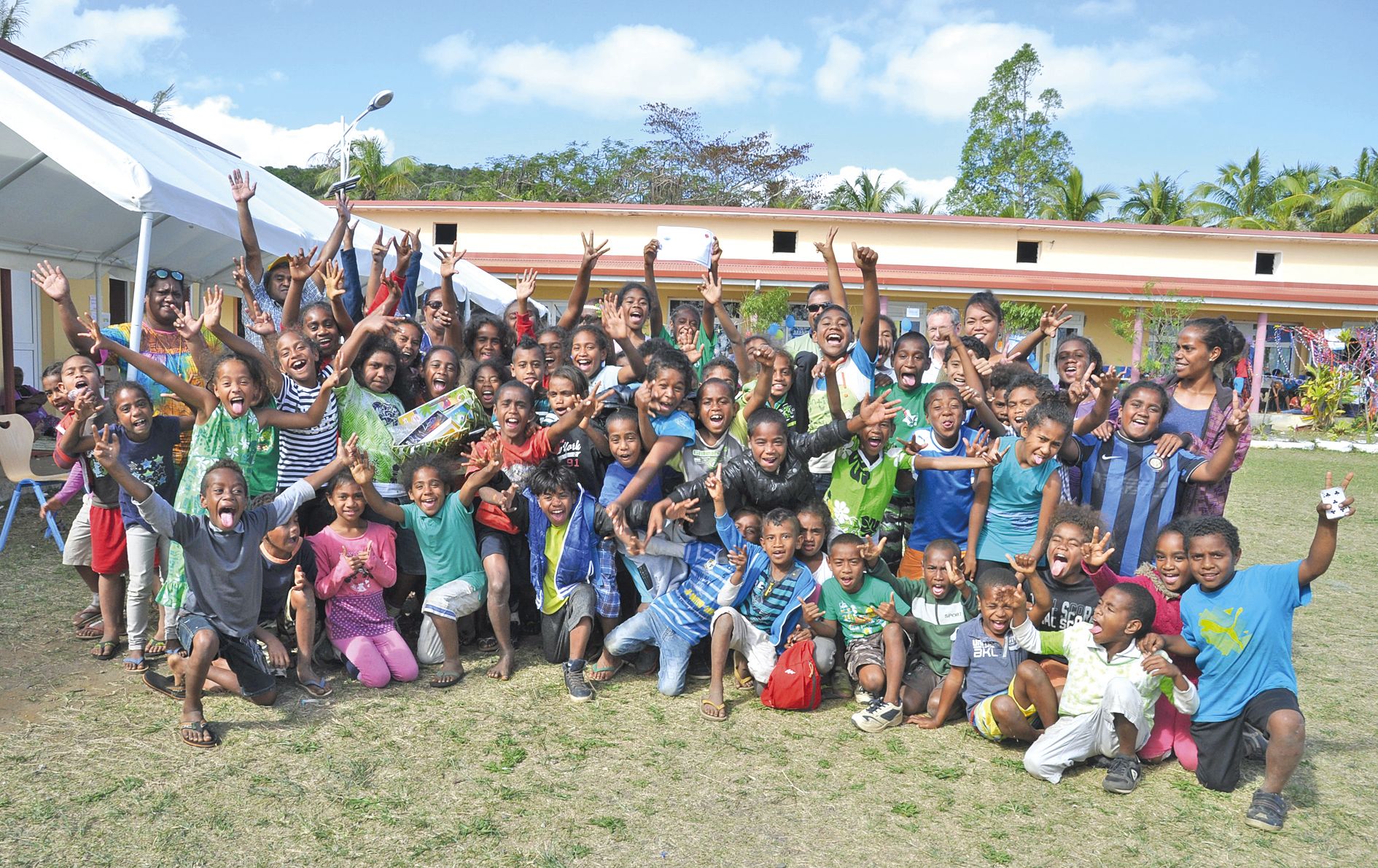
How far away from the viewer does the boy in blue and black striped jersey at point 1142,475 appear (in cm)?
438

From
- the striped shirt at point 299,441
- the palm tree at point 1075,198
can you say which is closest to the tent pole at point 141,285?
the striped shirt at point 299,441

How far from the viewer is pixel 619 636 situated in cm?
439

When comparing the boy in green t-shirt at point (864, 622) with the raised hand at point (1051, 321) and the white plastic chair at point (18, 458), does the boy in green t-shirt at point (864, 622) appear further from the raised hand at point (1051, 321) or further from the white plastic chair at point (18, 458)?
the white plastic chair at point (18, 458)

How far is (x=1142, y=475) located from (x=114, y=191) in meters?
5.40

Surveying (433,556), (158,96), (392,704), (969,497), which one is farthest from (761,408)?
(158,96)

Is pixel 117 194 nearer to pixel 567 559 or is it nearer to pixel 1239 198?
pixel 567 559

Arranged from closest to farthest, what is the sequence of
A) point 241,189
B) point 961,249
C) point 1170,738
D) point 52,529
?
point 1170,738 < point 241,189 < point 52,529 < point 961,249

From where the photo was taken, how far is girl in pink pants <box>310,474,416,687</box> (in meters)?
4.23

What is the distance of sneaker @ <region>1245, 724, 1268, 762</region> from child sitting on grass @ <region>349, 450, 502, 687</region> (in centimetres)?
324

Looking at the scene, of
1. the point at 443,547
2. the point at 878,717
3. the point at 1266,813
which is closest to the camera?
the point at 1266,813

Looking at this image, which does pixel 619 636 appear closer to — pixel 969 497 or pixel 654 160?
pixel 969 497

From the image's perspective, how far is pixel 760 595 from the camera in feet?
13.9

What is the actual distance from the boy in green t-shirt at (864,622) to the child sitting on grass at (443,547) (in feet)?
5.19

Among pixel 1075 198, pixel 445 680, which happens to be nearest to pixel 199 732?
pixel 445 680
